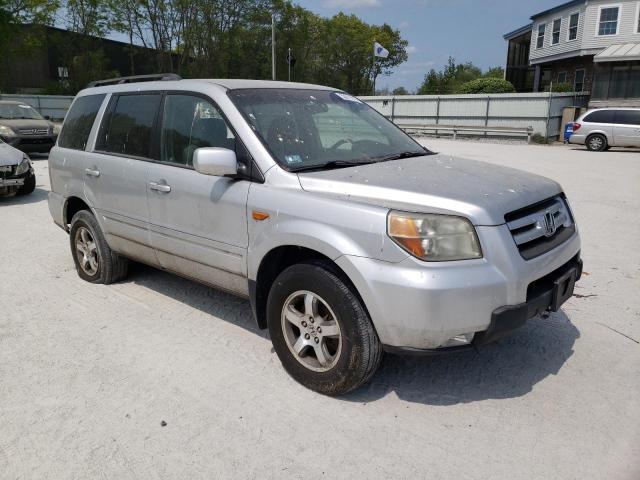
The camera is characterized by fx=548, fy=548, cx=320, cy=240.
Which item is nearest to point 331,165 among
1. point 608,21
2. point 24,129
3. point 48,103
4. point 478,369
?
point 478,369

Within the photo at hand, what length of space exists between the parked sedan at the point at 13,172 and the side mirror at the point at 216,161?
7.40 metres

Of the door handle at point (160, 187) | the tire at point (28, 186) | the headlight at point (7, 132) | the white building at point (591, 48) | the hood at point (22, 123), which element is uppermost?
the white building at point (591, 48)

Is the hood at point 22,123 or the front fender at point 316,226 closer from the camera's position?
the front fender at point 316,226

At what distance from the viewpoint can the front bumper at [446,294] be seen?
2744mm

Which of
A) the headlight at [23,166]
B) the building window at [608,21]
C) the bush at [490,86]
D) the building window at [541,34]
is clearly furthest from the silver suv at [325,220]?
the building window at [541,34]

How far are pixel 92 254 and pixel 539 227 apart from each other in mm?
4024

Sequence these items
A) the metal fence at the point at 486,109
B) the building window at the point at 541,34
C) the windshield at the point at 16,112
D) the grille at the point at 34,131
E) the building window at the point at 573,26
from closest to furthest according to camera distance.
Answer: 1. the grille at the point at 34,131
2. the windshield at the point at 16,112
3. the metal fence at the point at 486,109
4. the building window at the point at 573,26
5. the building window at the point at 541,34

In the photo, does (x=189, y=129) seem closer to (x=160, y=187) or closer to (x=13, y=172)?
(x=160, y=187)

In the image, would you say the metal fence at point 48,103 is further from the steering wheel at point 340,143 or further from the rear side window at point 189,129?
the steering wheel at point 340,143

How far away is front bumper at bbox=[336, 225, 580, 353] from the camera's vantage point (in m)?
2.74

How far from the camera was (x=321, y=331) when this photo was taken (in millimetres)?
3205

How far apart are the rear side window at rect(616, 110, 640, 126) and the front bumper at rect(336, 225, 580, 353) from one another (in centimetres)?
1939

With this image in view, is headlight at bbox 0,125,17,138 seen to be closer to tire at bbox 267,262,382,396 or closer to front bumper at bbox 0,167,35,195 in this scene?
→ front bumper at bbox 0,167,35,195

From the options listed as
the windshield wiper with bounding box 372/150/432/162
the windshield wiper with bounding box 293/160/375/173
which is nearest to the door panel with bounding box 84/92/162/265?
the windshield wiper with bounding box 293/160/375/173
